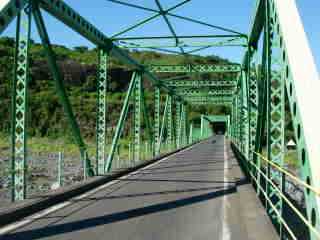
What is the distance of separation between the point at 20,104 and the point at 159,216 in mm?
3440

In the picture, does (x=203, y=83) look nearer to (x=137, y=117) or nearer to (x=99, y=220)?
(x=137, y=117)

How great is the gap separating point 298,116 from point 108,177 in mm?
9670

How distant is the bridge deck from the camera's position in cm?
659

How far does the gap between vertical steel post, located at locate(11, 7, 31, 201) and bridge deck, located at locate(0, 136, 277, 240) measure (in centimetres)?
108

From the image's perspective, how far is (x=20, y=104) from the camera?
9.01 m

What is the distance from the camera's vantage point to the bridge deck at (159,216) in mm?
6586

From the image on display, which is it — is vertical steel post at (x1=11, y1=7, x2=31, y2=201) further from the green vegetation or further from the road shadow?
the green vegetation

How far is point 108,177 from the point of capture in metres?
13.5

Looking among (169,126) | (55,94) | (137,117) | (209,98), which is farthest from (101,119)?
(55,94)

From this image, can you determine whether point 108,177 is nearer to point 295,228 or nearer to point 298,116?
point 295,228

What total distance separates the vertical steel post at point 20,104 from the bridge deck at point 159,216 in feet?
3.56

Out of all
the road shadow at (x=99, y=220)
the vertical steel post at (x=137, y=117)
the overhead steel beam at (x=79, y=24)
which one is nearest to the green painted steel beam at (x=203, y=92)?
the vertical steel post at (x=137, y=117)

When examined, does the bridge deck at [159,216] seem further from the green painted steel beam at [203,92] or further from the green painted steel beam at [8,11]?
the green painted steel beam at [203,92]

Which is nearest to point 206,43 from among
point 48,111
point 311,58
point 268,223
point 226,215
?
point 226,215
